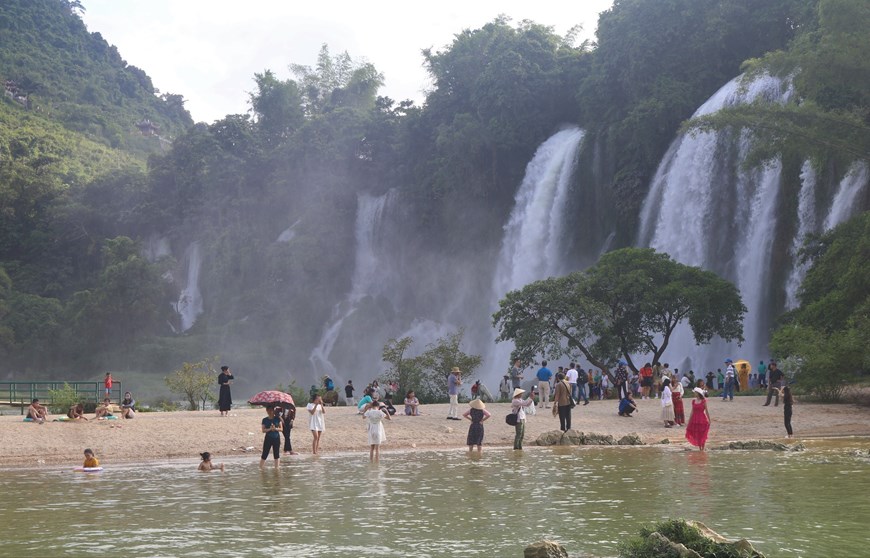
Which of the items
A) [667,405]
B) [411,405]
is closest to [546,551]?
[667,405]

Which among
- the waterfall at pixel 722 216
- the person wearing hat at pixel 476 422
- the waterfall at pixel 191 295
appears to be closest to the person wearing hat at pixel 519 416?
the person wearing hat at pixel 476 422

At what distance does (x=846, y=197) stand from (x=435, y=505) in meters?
27.9

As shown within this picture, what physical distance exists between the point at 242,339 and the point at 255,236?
9252 mm

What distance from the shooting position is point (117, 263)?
70812 millimetres

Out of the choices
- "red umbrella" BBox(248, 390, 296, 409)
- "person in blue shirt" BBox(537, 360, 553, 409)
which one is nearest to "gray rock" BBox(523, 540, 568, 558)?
"red umbrella" BBox(248, 390, 296, 409)

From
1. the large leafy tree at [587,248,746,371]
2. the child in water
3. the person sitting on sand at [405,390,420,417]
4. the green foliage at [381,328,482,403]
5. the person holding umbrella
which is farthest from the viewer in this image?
the green foliage at [381,328,482,403]

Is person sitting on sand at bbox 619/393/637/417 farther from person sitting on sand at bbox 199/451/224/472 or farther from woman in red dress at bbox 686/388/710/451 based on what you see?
person sitting on sand at bbox 199/451/224/472

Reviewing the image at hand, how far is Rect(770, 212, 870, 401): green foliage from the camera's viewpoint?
28844 millimetres

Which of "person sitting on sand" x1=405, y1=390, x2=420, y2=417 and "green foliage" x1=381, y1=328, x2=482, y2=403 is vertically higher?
"green foliage" x1=381, y1=328, x2=482, y2=403

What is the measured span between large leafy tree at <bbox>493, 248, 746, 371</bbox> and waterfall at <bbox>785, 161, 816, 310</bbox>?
92.1 inches

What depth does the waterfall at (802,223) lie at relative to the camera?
129 feet

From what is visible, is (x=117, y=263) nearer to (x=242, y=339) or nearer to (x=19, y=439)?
(x=242, y=339)

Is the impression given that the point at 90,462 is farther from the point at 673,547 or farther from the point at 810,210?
the point at 810,210

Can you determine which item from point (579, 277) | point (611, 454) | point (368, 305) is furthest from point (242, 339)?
point (611, 454)
